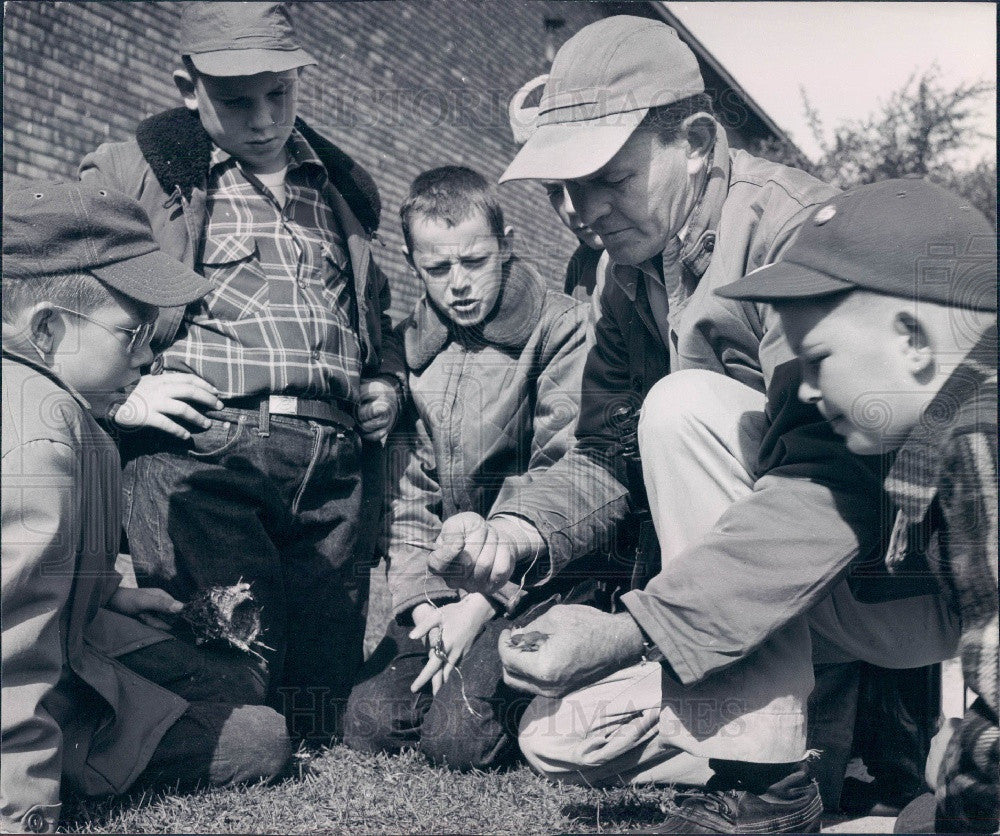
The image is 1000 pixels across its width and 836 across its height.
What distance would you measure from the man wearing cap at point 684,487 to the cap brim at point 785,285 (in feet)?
0.53

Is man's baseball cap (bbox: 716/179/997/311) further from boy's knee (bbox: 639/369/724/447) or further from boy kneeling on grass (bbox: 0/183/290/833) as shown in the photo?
boy kneeling on grass (bbox: 0/183/290/833)

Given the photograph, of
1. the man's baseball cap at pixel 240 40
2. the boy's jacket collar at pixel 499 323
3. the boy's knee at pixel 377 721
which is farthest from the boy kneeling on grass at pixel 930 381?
the man's baseball cap at pixel 240 40

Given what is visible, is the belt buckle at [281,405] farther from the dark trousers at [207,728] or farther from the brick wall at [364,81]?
the brick wall at [364,81]

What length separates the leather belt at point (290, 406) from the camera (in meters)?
2.57

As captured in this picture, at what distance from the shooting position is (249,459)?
253cm

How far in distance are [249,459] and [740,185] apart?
1.28m

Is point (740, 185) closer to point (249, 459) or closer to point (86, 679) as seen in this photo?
point (249, 459)

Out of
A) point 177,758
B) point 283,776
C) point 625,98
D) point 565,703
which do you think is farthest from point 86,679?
point 625,98

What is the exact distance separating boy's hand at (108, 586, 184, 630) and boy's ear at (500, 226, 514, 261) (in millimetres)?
1228

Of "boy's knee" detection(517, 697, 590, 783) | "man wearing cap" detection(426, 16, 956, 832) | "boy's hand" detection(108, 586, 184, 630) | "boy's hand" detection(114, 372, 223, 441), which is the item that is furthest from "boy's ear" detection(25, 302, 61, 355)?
"boy's knee" detection(517, 697, 590, 783)

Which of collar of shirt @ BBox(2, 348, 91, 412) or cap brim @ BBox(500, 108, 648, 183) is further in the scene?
cap brim @ BBox(500, 108, 648, 183)

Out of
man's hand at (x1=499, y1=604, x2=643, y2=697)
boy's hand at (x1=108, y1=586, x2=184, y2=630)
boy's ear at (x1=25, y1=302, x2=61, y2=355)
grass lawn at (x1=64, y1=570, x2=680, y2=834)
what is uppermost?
boy's ear at (x1=25, y1=302, x2=61, y2=355)

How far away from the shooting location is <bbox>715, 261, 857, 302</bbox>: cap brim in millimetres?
1663

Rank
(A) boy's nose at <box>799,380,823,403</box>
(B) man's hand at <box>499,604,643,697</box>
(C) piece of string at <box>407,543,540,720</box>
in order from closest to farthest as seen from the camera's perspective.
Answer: (A) boy's nose at <box>799,380,823,403</box>
(B) man's hand at <box>499,604,643,697</box>
(C) piece of string at <box>407,543,540,720</box>
